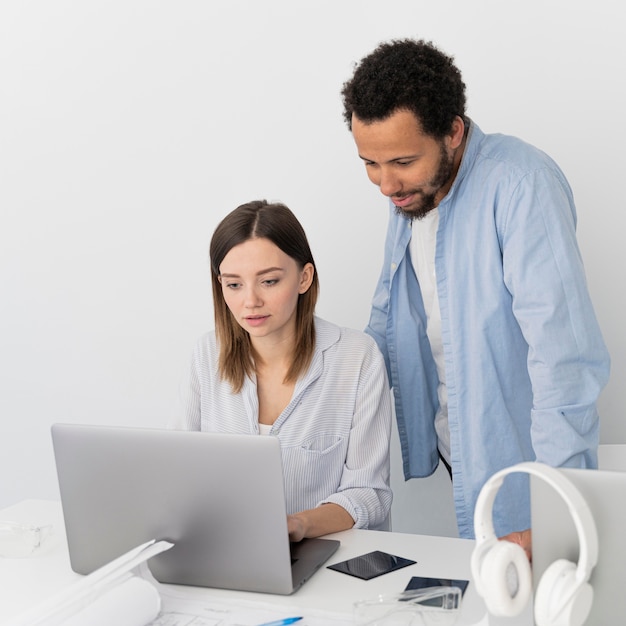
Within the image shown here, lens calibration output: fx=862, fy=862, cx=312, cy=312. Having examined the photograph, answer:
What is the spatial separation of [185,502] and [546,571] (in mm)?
617

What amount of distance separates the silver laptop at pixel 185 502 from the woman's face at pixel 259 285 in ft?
2.01

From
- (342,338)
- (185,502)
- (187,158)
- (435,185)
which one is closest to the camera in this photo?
(185,502)

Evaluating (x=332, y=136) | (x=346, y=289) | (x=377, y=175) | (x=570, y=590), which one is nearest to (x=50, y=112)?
(x=332, y=136)

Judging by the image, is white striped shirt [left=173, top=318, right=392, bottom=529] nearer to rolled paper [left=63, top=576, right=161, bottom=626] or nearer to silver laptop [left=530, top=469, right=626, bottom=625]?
rolled paper [left=63, top=576, right=161, bottom=626]

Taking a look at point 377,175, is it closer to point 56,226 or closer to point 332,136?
point 332,136

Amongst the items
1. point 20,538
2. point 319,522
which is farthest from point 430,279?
point 20,538

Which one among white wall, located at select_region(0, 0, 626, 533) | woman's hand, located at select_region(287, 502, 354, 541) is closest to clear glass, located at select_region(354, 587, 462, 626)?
woman's hand, located at select_region(287, 502, 354, 541)

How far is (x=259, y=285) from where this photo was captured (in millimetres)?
1970

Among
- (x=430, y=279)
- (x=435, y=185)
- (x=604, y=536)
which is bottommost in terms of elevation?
(x=604, y=536)

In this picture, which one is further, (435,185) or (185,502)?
(435,185)

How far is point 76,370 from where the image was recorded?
3.23 m

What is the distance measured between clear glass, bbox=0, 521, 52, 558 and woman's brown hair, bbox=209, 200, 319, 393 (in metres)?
0.54

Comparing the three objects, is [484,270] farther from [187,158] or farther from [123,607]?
[187,158]

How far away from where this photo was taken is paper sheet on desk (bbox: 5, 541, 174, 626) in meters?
1.23
